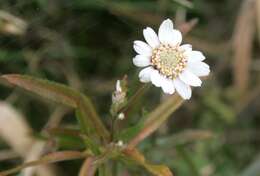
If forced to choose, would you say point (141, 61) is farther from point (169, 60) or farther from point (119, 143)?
point (119, 143)

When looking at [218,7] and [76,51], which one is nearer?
[76,51]

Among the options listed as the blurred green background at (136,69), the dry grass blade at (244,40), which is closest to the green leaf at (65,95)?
the blurred green background at (136,69)

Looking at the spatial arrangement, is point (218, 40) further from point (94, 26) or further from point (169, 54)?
point (169, 54)

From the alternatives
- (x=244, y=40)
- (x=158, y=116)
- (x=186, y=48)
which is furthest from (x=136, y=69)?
(x=186, y=48)

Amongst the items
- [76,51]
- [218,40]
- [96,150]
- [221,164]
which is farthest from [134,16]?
[96,150]

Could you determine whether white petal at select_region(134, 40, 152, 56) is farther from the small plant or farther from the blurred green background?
the blurred green background

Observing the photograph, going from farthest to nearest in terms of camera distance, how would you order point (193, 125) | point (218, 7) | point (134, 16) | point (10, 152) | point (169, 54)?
point (218, 7) < point (193, 125) < point (134, 16) < point (10, 152) < point (169, 54)

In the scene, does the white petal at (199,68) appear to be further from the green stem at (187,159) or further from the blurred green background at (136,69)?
the blurred green background at (136,69)
